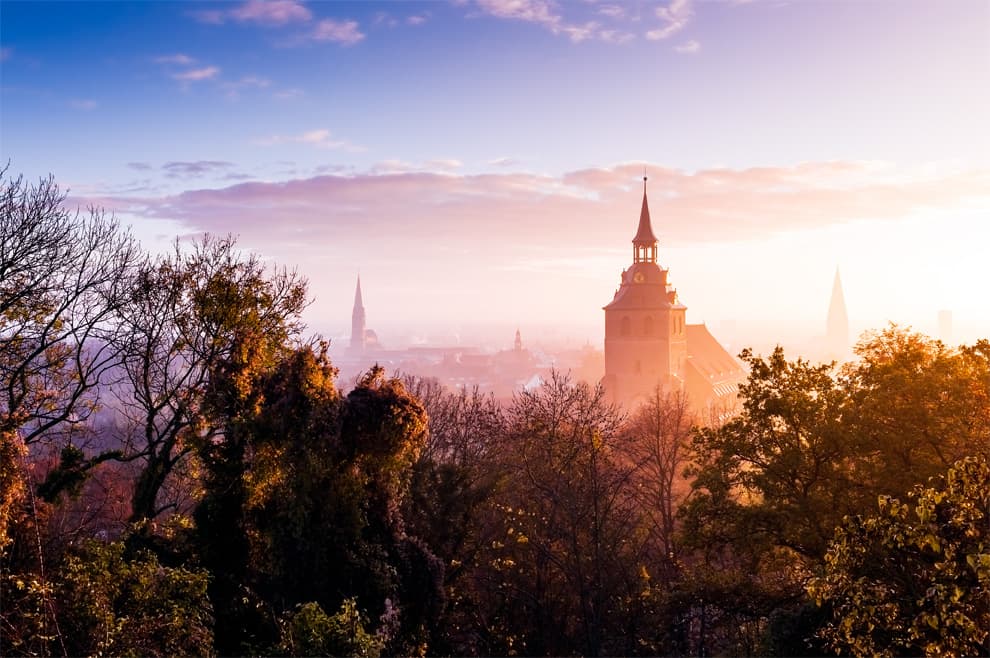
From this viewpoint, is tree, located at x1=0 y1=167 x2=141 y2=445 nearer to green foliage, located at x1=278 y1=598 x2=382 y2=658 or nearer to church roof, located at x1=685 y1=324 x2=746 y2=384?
green foliage, located at x1=278 y1=598 x2=382 y2=658

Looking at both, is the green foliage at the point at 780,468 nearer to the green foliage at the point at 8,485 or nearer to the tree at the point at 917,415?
the tree at the point at 917,415

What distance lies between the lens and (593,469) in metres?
17.6

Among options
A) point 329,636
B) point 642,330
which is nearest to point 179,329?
point 329,636

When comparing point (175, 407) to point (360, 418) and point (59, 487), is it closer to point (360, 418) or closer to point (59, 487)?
point (59, 487)

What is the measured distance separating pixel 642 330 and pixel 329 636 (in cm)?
6163

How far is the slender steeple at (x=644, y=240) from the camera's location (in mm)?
70994

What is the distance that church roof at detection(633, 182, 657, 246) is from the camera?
2793 inches

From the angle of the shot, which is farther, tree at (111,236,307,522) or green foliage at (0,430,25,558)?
tree at (111,236,307,522)

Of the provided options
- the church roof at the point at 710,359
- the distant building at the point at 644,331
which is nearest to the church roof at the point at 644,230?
the distant building at the point at 644,331

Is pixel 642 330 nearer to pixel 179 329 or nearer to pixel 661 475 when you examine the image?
pixel 661 475

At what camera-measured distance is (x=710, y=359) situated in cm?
8581

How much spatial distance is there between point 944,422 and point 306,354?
505 inches

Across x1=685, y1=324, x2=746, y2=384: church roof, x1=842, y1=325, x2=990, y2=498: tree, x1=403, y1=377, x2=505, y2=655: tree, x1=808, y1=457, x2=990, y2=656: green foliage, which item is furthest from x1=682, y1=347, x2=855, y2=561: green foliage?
x1=685, y1=324, x2=746, y2=384: church roof

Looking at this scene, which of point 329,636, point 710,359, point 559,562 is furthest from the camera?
point 710,359
